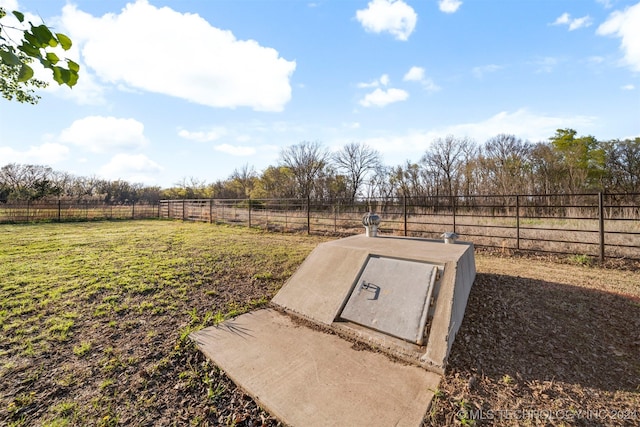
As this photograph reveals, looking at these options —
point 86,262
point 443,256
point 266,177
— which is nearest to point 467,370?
point 443,256

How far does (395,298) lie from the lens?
309 centimetres

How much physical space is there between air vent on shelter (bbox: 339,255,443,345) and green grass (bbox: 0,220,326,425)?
163 cm

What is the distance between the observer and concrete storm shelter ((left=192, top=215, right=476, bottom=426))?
210 centimetres

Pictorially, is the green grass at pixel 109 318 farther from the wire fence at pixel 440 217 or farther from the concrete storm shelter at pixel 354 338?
the wire fence at pixel 440 217

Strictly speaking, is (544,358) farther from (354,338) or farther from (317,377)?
(317,377)

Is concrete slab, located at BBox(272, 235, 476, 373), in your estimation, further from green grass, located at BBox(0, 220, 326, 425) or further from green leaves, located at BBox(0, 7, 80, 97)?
green leaves, located at BBox(0, 7, 80, 97)

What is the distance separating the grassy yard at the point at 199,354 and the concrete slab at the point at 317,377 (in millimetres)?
137

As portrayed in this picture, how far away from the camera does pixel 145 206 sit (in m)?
20.8

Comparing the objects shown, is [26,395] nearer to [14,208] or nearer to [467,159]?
[14,208]

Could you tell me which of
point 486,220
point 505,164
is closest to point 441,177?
point 505,164

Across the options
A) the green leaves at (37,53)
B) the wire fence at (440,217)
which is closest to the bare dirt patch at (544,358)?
the wire fence at (440,217)

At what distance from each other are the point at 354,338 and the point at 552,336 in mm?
2115

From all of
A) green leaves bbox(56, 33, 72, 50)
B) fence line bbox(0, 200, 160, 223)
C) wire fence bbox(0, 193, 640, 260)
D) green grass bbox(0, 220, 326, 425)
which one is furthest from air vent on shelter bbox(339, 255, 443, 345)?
fence line bbox(0, 200, 160, 223)

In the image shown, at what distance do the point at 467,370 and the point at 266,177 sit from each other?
36439 millimetres
